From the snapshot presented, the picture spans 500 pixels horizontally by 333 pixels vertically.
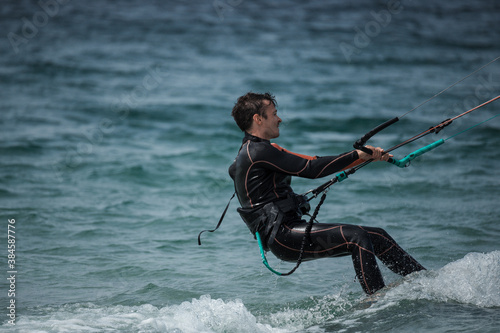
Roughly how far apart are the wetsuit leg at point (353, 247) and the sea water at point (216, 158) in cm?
18

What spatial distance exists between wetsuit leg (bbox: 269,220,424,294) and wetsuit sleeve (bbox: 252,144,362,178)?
1.52 ft

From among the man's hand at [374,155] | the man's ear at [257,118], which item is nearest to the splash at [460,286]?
the man's hand at [374,155]

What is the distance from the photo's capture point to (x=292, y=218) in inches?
204

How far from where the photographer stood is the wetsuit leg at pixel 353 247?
195 inches

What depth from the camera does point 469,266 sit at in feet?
18.1

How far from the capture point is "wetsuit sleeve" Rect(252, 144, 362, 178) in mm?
4906

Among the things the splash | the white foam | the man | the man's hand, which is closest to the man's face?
the man

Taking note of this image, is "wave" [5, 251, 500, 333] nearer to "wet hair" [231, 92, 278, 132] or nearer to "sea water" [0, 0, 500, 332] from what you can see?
"sea water" [0, 0, 500, 332]

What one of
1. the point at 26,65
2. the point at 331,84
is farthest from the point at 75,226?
the point at 26,65

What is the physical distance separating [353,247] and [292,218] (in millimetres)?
547

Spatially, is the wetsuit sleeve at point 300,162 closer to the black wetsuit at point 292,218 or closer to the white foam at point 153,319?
the black wetsuit at point 292,218

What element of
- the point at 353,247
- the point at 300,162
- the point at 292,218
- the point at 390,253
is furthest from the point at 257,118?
the point at 390,253

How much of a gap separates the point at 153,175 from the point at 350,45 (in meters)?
13.6

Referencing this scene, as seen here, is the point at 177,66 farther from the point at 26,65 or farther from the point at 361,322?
the point at 361,322
